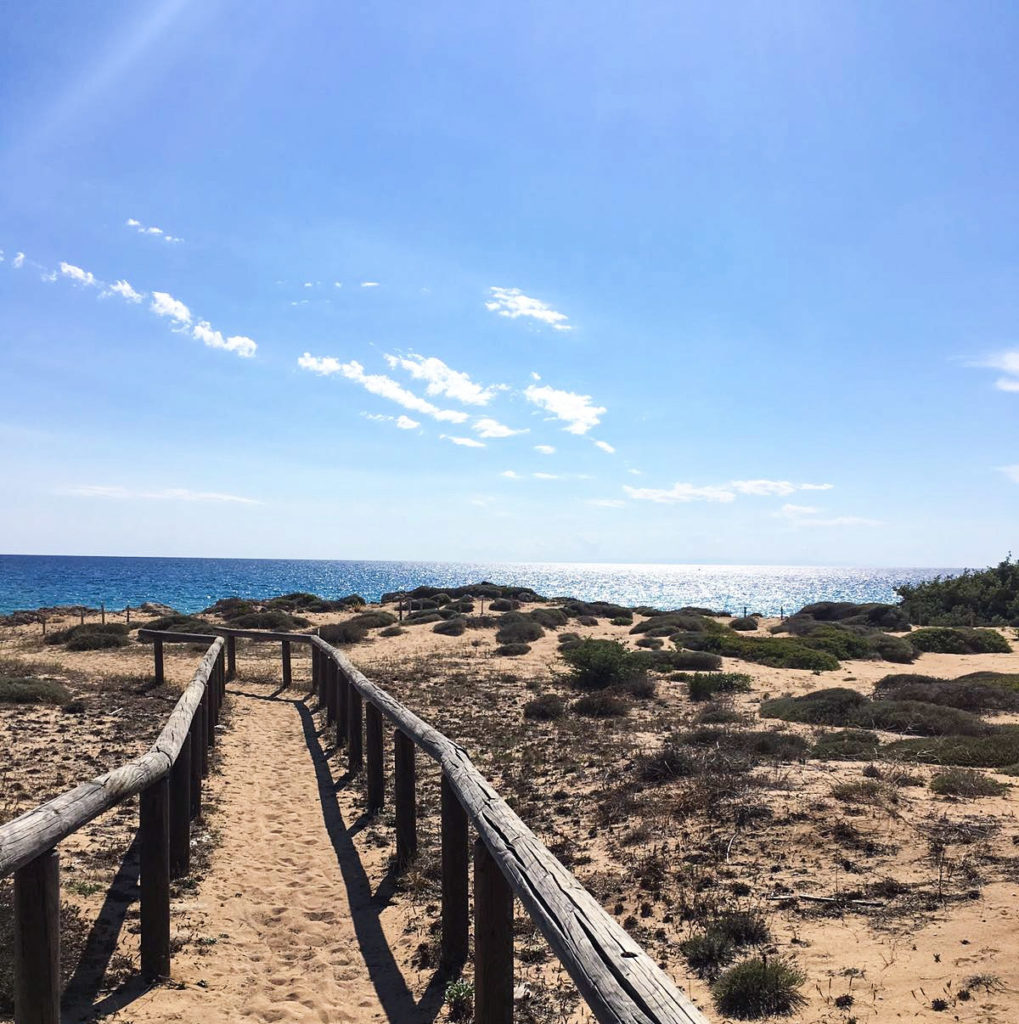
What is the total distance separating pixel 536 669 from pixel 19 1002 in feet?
59.2

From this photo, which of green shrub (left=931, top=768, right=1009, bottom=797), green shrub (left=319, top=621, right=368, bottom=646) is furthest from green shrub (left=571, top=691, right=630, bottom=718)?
green shrub (left=319, top=621, right=368, bottom=646)

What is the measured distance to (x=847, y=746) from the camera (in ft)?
33.4

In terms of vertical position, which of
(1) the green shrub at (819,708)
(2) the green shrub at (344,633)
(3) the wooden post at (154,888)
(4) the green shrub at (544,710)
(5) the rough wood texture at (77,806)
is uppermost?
(5) the rough wood texture at (77,806)

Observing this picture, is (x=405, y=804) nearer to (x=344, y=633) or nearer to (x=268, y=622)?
(x=344, y=633)

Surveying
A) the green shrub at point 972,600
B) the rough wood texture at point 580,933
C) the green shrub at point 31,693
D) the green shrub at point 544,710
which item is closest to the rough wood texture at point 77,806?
the rough wood texture at point 580,933

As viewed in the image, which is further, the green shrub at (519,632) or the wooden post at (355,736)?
the green shrub at (519,632)

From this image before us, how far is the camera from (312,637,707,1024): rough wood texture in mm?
2262

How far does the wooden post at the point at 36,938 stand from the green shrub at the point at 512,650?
20.9 meters

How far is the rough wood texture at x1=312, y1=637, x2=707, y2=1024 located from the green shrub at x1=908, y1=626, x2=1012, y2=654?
24.9 m

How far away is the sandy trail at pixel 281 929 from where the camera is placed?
14.4 feet

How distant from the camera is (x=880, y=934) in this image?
4.85 m

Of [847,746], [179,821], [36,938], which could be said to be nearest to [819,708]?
[847,746]

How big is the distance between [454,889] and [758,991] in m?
1.90

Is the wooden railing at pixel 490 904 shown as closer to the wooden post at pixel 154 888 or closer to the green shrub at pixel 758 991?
the wooden post at pixel 154 888
